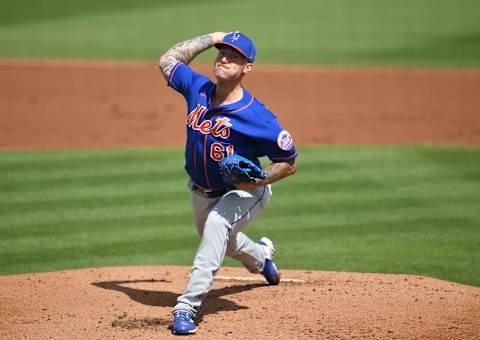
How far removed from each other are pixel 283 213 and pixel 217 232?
3359mm

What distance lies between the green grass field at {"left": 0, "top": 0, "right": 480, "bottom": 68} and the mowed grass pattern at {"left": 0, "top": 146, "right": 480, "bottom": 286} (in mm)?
8193

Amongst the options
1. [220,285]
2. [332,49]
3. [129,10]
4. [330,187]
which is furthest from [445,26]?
[220,285]

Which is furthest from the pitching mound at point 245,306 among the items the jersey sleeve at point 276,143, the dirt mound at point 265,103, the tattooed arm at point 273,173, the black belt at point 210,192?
the dirt mound at point 265,103

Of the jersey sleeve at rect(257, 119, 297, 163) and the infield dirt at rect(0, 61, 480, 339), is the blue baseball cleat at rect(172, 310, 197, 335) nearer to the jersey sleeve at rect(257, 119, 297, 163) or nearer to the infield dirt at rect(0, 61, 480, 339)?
the infield dirt at rect(0, 61, 480, 339)

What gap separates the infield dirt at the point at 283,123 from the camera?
564 centimetres

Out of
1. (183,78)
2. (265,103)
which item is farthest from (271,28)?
(183,78)

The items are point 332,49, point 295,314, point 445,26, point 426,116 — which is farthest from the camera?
point 445,26

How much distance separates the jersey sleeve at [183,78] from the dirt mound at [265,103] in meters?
5.88

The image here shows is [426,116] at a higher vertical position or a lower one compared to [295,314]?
higher

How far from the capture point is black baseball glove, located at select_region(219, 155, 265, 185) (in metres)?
5.42

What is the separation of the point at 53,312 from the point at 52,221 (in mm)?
2737

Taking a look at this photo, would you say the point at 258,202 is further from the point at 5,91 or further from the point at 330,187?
the point at 5,91

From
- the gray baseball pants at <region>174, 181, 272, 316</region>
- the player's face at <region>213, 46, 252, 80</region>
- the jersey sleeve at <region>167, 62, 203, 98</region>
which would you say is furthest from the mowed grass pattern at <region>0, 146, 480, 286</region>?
the player's face at <region>213, 46, 252, 80</region>

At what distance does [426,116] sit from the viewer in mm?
14141
